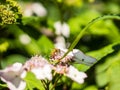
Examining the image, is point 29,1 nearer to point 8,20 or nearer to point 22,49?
point 22,49

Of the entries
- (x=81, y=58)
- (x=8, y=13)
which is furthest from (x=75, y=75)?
(x=8, y=13)

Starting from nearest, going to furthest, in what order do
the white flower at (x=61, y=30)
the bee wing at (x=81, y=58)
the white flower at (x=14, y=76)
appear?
the white flower at (x=14, y=76) < the bee wing at (x=81, y=58) < the white flower at (x=61, y=30)

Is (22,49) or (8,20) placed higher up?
(8,20)

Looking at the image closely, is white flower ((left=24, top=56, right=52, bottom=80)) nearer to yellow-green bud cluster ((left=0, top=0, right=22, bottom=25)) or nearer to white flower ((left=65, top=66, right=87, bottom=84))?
white flower ((left=65, top=66, right=87, bottom=84))

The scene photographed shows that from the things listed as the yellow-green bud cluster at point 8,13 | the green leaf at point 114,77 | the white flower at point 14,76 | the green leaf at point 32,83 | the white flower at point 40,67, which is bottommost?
the green leaf at point 32,83

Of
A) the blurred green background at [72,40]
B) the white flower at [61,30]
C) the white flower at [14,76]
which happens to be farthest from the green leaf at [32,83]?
the white flower at [61,30]

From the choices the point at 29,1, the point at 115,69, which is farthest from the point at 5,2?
the point at 29,1

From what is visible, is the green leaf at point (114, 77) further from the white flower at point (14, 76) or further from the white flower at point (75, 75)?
the white flower at point (14, 76)
